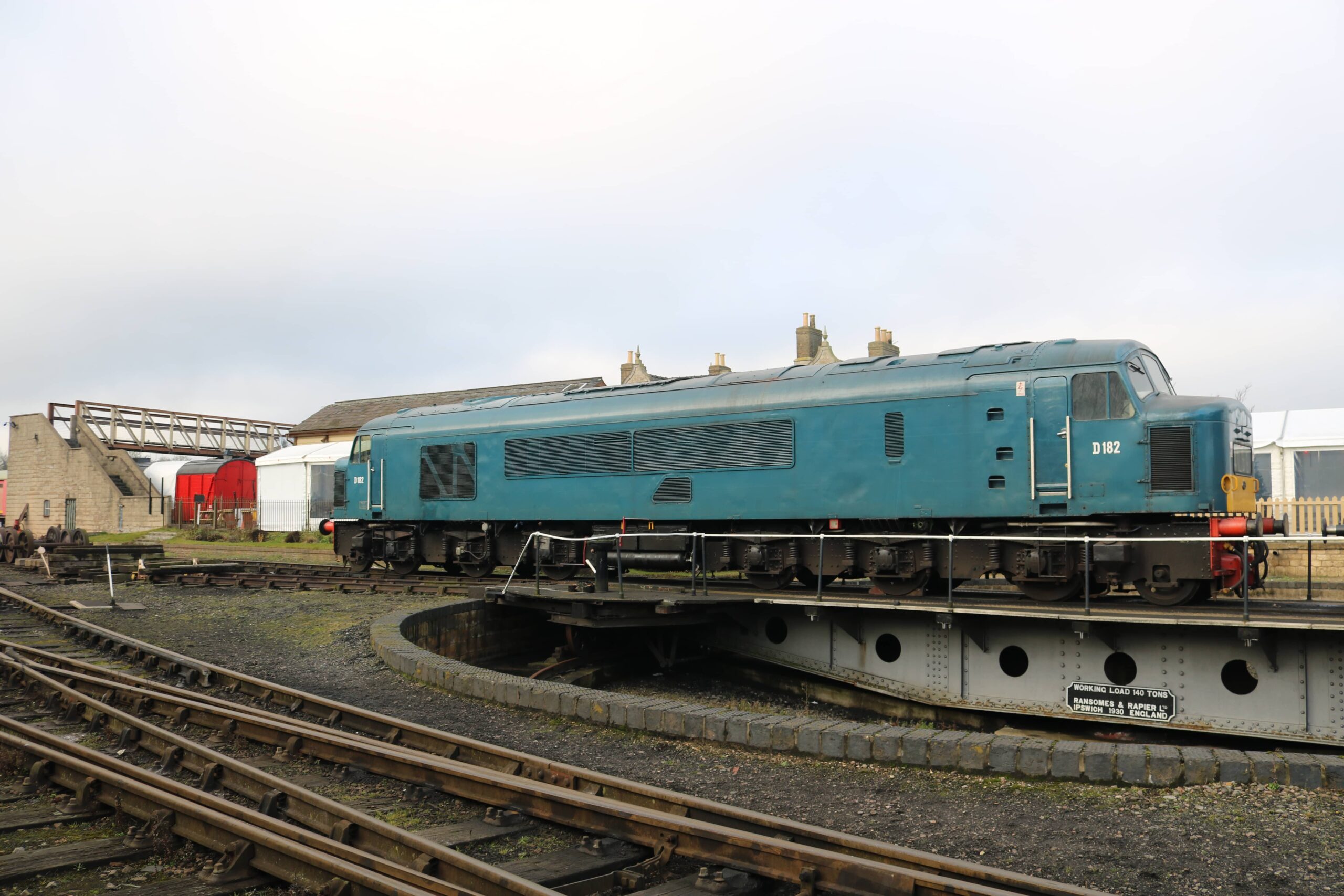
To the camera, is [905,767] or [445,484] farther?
[445,484]

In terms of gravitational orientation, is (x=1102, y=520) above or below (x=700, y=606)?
above

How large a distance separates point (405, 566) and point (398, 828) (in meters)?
14.8

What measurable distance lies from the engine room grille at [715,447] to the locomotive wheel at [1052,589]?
12.0 feet

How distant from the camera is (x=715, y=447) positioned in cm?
1415

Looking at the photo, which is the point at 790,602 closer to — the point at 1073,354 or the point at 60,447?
the point at 1073,354

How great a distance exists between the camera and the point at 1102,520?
433 inches

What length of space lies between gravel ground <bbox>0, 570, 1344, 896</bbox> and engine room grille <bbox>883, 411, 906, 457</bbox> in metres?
6.31

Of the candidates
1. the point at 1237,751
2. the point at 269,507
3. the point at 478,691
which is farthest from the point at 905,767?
the point at 269,507

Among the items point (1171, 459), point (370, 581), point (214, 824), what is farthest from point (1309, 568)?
point (370, 581)

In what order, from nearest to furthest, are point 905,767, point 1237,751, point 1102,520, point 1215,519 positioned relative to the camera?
point 1237,751
point 905,767
point 1215,519
point 1102,520

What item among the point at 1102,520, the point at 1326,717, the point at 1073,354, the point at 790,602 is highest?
the point at 1073,354

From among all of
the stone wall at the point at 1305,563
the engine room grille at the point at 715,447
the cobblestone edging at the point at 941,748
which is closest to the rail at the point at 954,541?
the engine room grille at the point at 715,447

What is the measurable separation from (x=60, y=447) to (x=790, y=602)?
4140cm

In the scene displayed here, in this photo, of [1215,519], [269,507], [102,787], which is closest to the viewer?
[102,787]
